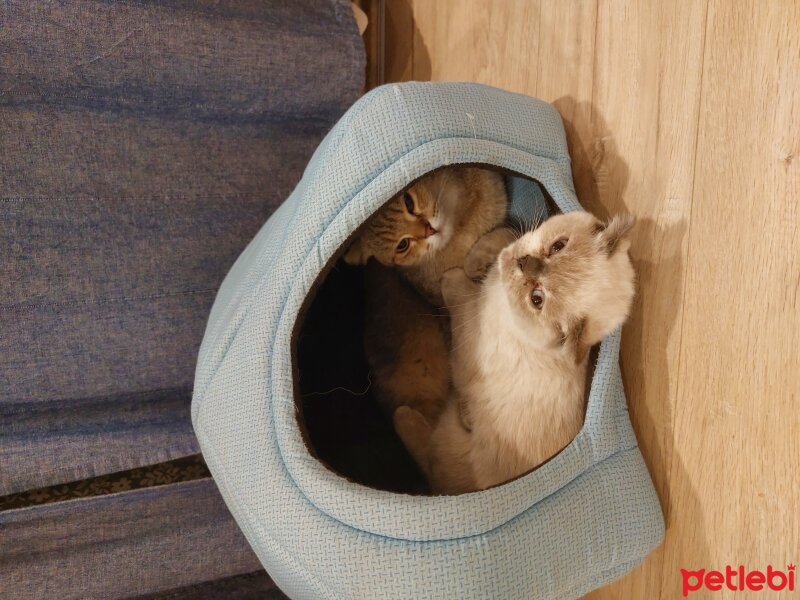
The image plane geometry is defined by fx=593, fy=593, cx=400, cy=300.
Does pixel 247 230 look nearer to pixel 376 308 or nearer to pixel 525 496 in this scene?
pixel 376 308

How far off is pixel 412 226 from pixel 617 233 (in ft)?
1.75

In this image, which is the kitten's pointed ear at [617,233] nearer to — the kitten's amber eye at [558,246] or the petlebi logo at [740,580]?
the kitten's amber eye at [558,246]

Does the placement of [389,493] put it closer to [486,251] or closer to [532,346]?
[532,346]

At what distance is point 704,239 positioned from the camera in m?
1.20

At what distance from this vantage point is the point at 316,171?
1302mm

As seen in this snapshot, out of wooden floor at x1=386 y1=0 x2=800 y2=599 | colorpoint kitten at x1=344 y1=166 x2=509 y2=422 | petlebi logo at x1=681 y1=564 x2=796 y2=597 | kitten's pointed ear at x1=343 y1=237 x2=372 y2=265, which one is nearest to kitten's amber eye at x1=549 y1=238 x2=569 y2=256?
wooden floor at x1=386 y1=0 x2=800 y2=599

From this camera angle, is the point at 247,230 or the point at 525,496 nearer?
the point at 525,496

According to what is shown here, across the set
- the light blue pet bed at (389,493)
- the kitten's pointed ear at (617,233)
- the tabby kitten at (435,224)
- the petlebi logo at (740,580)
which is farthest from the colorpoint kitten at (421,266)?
the petlebi logo at (740,580)

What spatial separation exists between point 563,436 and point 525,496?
0.24 m

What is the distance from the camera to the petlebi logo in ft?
3.54

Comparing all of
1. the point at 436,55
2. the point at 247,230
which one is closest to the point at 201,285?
the point at 247,230

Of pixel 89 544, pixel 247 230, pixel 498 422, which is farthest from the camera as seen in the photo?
pixel 247 230

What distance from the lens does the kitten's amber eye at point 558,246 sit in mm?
1279

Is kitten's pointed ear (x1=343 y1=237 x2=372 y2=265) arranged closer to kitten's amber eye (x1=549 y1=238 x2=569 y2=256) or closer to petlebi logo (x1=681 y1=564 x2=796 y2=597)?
kitten's amber eye (x1=549 y1=238 x2=569 y2=256)
